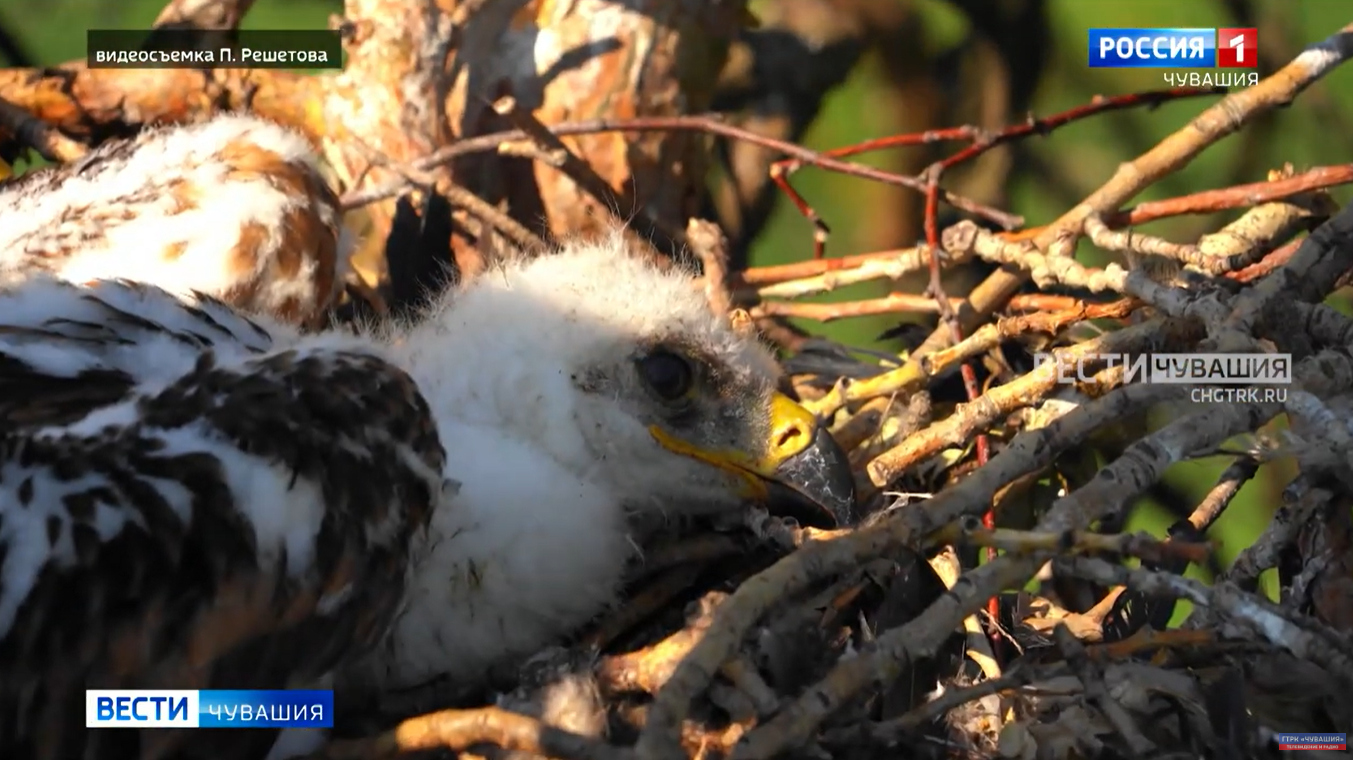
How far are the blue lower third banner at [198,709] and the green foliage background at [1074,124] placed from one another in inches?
65.7

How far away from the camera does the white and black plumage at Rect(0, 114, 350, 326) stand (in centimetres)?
194

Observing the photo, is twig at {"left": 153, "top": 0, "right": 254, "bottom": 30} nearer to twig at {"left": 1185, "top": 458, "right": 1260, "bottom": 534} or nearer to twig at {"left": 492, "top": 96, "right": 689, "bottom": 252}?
twig at {"left": 492, "top": 96, "right": 689, "bottom": 252}

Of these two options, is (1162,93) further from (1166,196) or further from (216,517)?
A: (216,517)

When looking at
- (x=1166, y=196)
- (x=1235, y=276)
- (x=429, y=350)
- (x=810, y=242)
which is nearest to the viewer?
(x=429, y=350)

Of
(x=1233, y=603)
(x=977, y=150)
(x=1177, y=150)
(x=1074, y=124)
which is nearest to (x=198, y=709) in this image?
(x=1233, y=603)

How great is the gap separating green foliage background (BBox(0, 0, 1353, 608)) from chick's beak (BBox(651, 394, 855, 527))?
3.23ft

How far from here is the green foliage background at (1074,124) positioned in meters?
2.41

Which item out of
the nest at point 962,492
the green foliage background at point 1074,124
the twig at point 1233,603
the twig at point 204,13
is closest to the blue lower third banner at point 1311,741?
the nest at point 962,492

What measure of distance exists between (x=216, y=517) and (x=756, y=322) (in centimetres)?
134

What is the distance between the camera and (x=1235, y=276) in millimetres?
1917

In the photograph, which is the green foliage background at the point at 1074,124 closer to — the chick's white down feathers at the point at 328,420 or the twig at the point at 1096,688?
the chick's white down feathers at the point at 328,420

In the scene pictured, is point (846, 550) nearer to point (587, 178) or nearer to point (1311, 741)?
point (1311, 741)

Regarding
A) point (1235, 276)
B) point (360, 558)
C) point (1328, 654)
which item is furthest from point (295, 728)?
point (1235, 276)

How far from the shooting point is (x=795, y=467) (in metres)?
1.62
